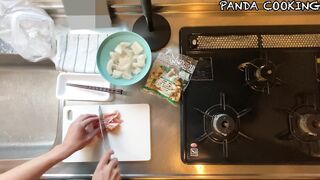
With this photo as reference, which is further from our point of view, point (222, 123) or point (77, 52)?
point (77, 52)

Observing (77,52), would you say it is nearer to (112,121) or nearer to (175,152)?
(112,121)

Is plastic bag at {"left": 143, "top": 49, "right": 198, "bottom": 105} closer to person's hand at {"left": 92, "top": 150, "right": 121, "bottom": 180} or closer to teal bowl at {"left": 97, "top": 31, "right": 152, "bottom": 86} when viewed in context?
teal bowl at {"left": 97, "top": 31, "right": 152, "bottom": 86}

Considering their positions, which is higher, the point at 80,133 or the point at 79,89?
the point at 79,89

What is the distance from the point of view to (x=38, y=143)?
3.18 feet

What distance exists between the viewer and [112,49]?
871mm

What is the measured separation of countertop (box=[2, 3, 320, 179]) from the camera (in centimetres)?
81

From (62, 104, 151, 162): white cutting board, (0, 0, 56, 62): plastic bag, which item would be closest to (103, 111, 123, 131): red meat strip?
(62, 104, 151, 162): white cutting board

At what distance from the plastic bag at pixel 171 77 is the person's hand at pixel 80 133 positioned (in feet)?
0.53

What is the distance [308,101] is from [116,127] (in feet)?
1.58

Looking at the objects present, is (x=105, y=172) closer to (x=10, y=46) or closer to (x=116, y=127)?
(x=116, y=127)

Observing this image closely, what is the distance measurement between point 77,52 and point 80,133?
22 cm

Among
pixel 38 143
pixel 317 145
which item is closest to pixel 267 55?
pixel 317 145

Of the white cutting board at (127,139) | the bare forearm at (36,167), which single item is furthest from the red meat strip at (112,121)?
the bare forearm at (36,167)

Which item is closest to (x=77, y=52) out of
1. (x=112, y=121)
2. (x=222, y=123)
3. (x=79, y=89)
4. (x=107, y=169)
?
(x=79, y=89)
